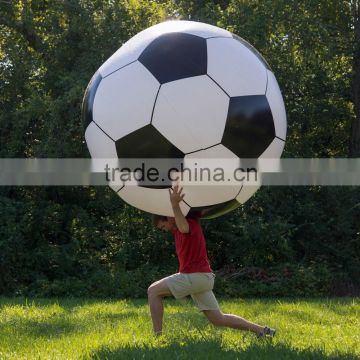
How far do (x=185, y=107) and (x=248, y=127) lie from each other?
0.47 metres

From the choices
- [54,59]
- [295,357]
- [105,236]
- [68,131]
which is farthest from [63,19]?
[295,357]

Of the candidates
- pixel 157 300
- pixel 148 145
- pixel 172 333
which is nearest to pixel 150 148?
pixel 148 145

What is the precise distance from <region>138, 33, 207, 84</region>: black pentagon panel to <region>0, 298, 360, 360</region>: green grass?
1768mm

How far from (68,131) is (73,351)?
575 cm

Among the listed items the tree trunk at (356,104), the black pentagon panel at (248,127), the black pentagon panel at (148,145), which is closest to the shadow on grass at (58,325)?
the black pentagon panel at (148,145)

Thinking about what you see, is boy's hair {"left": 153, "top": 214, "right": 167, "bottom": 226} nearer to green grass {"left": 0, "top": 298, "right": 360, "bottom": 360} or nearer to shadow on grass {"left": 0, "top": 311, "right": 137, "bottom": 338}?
green grass {"left": 0, "top": 298, "right": 360, "bottom": 360}

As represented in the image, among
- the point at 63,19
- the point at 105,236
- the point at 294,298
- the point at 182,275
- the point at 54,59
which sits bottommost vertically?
the point at 294,298

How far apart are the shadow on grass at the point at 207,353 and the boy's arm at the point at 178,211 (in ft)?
2.55

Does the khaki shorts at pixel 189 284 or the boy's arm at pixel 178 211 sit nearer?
the boy's arm at pixel 178 211

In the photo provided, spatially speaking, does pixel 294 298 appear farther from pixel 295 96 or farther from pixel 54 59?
pixel 54 59

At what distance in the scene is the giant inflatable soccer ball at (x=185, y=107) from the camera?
3.93 metres

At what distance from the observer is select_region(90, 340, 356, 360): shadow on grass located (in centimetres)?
363

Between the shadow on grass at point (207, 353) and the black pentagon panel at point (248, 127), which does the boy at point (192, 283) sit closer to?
the shadow on grass at point (207, 353)

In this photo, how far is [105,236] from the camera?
989 cm
